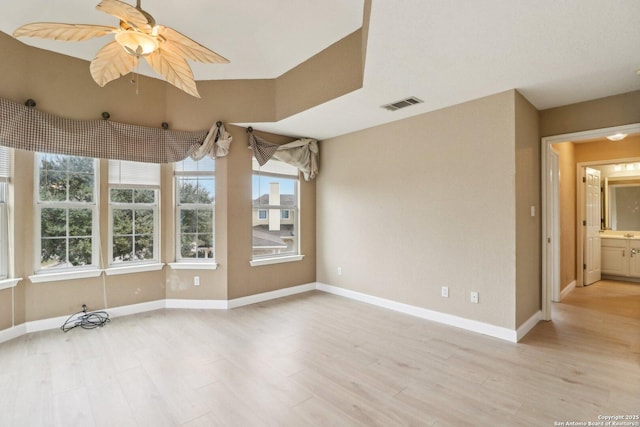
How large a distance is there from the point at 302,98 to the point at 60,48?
2.72 m

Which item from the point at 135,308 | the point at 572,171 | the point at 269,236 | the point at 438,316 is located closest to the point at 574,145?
the point at 572,171

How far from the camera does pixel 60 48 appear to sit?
335 centimetres

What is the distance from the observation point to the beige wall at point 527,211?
3111 millimetres

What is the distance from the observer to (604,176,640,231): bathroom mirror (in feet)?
18.8

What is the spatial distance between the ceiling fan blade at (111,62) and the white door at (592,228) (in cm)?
677

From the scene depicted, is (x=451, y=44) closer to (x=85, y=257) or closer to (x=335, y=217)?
(x=335, y=217)

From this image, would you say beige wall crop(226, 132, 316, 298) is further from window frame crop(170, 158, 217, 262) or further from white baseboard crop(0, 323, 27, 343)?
white baseboard crop(0, 323, 27, 343)

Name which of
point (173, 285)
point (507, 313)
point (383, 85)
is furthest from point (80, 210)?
point (507, 313)

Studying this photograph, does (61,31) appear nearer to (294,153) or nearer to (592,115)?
(294,153)

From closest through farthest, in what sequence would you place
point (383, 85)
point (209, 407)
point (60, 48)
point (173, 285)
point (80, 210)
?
point (209, 407)
point (383, 85)
point (60, 48)
point (80, 210)
point (173, 285)

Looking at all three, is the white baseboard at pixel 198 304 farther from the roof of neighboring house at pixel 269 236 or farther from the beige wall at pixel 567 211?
the beige wall at pixel 567 211

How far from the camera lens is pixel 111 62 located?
2.22 m

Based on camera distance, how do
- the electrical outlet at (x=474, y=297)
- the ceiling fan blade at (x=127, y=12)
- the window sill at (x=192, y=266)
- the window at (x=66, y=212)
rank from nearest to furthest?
the ceiling fan blade at (x=127, y=12), the electrical outlet at (x=474, y=297), the window at (x=66, y=212), the window sill at (x=192, y=266)

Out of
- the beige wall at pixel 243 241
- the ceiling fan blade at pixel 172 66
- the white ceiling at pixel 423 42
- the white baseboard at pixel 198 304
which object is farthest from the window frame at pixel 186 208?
the ceiling fan blade at pixel 172 66
